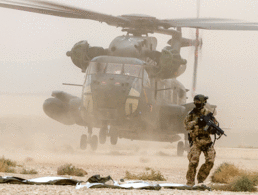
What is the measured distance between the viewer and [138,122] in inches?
Answer: 737

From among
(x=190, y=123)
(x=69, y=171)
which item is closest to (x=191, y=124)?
(x=190, y=123)

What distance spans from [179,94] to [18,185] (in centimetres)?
1555

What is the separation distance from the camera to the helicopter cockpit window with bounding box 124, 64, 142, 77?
1812 cm

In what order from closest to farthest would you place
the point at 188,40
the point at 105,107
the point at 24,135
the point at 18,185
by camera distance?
the point at 18,185, the point at 105,107, the point at 188,40, the point at 24,135

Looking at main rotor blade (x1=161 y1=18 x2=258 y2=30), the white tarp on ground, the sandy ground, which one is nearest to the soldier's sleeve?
the white tarp on ground

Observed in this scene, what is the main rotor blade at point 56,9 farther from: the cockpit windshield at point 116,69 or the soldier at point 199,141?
the soldier at point 199,141

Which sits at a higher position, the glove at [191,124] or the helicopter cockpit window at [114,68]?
the helicopter cockpit window at [114,68]

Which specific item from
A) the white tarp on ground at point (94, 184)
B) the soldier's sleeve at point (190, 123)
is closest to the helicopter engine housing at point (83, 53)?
the soldier's sleeve at point (190, 123)

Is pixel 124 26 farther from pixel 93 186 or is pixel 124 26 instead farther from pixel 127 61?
pixel 93 186

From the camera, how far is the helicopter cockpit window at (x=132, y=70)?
59.5 feet

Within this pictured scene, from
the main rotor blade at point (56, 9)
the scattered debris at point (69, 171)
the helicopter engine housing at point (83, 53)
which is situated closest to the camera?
the scattered debris at point (69, 171)

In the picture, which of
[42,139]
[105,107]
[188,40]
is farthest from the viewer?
[42,139]

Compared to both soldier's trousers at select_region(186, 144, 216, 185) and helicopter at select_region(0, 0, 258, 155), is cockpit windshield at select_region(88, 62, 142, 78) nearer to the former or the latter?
helicopter at select_region(0, 0, 258, 155)

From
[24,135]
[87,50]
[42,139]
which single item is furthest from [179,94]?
[24,135]
